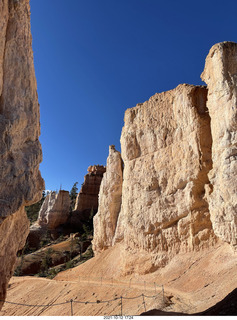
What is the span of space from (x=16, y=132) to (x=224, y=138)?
44.9 feet

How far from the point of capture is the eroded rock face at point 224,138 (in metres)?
18.1

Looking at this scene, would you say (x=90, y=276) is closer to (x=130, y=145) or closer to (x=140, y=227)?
(x=140, y=227)

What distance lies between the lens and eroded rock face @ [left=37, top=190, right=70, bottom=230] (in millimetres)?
53281

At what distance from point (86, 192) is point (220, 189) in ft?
136

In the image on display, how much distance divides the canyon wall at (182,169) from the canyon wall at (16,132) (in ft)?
40.5

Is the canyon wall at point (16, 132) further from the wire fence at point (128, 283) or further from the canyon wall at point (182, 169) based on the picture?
the canyon wall at point (182, 169)

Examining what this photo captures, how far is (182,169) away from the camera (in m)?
23.2

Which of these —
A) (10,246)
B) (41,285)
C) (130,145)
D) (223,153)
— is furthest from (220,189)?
(41,285)

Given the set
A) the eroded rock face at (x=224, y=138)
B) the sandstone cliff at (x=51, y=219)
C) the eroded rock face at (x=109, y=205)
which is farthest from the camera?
the sandstone cliff at (x=51, y=219)

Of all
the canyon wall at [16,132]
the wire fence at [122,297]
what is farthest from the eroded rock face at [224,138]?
the canyon wall at [16,132]

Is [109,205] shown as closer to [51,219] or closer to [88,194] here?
[51,219]

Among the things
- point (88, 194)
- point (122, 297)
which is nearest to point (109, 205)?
point (122, 297)

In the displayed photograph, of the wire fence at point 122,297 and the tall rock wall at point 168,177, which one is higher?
the tall rock wall at point 168,177

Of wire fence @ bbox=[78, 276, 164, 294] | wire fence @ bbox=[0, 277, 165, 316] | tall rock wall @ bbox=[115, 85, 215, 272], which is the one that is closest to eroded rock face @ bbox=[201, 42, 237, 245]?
tall rock wall @ bbox=[115, 85, 215, 272]
